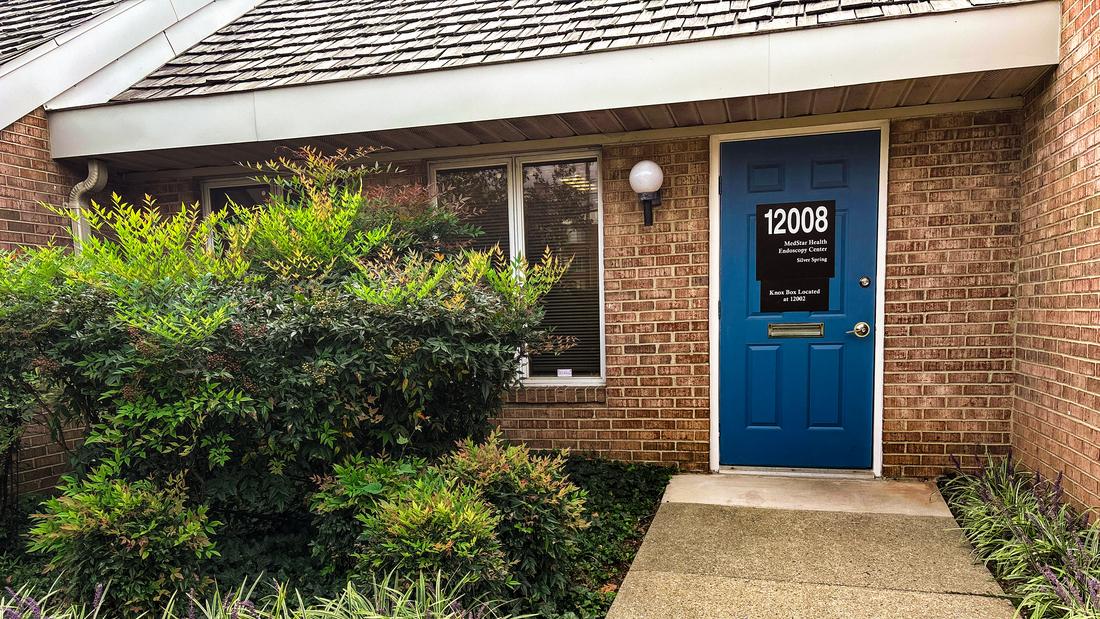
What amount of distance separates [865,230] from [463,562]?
3.38 m

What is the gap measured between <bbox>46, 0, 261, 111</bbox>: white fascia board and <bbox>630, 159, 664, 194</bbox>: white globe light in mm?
3915

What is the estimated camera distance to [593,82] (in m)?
3.70

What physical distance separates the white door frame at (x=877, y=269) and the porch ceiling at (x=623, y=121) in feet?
0.42

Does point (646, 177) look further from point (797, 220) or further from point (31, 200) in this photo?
point (31, 200)

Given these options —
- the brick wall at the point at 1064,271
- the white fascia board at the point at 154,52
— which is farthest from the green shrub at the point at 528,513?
the white fascia board at the point at 154,52

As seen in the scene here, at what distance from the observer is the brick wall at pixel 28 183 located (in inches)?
164

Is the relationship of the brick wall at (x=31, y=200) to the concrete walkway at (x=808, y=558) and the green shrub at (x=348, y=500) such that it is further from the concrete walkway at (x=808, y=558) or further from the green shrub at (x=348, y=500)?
the concrete walkway at (x=808, y=558)

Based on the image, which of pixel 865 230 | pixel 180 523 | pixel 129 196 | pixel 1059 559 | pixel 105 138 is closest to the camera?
pixel 180 523

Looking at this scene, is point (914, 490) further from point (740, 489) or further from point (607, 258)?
point (607, 258)

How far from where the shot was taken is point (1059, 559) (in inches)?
108

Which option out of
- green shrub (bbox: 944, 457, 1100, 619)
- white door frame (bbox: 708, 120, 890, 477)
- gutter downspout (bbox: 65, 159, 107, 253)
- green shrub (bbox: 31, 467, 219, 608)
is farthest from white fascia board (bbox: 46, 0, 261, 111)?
green shrub (bbox: 944, 457, 1100, 619)

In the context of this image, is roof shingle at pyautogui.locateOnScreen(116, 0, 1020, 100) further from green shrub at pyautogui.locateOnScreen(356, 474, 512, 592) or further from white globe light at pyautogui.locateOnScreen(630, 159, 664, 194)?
green shrub at pyautogui.locateOnScreen(356, 474, 512, 592)

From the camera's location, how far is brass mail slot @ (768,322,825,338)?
4.18 metres

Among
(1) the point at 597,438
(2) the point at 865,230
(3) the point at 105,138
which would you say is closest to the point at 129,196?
(3) the point at 105,138
